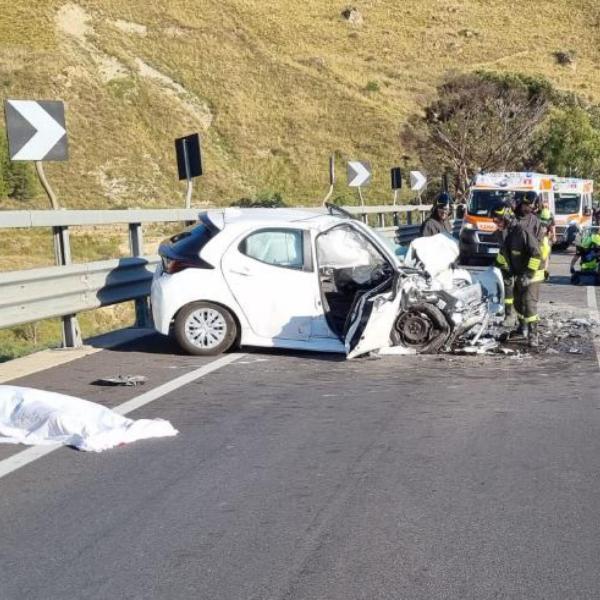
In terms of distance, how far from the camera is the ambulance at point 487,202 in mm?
26219

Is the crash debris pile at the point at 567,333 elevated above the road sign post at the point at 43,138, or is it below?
below

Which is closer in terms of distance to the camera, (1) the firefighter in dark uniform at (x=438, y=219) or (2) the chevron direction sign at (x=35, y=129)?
(2) the chevron direction sign at (x=35, y=129)

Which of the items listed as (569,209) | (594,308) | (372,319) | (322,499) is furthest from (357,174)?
(322,499)

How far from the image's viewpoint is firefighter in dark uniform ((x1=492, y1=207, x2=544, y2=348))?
11633 mm

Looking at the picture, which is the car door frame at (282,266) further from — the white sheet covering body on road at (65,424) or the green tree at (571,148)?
the green tree at (571,148)

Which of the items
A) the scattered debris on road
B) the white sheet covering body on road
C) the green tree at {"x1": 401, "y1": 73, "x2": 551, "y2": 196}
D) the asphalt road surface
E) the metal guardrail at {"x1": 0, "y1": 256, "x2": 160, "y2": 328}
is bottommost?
the asphalt road surface

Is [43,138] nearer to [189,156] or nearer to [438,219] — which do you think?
[189,156]

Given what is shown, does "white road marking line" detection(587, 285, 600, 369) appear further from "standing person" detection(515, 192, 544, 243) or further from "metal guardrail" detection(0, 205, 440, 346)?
"metal guardrail" detection(0, 205, 440, 346)

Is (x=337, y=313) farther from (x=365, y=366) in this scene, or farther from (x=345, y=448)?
(x=345, y=448)

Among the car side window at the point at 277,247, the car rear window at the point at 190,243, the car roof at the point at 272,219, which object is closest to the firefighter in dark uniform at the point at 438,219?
the car roof at the point at 272,219

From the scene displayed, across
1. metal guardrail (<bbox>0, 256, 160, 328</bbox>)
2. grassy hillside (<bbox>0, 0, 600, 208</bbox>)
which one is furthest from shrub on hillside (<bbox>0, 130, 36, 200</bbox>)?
metal guardrail (<bbox>0, 256, 160, 328</bbox>)

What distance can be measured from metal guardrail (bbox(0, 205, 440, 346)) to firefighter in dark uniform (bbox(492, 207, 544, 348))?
3770 millimetres

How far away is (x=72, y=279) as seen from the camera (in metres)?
10.9

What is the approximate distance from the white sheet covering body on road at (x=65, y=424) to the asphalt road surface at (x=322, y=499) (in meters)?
0.16
